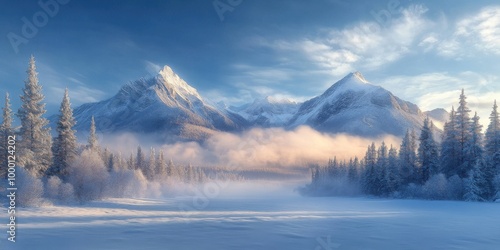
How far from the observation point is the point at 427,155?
5856cm

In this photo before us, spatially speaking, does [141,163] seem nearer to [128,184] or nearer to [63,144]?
[128,184]

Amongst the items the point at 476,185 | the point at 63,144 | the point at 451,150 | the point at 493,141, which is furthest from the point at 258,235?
the point at 451,150

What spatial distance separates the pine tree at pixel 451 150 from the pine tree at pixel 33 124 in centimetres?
6512

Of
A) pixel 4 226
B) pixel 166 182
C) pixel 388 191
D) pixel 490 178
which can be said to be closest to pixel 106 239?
pixel 4 226

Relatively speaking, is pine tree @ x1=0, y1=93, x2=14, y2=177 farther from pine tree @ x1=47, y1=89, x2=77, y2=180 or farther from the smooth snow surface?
the smooth snow surface

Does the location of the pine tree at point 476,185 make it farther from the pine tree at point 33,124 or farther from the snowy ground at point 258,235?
the pine tree at point 33,124

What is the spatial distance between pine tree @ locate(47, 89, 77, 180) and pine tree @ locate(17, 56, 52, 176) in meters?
4.08

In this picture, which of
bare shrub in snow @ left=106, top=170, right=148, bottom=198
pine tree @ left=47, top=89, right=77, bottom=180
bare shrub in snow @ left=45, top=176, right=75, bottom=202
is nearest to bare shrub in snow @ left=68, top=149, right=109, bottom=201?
pine tree @ left=47, top=89, right=77, bottom=180

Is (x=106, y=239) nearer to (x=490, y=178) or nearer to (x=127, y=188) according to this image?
(x=490, y=178)

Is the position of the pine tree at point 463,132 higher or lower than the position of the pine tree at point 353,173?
higher

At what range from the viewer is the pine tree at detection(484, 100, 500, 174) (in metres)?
48.2

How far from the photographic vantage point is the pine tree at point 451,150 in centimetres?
5431

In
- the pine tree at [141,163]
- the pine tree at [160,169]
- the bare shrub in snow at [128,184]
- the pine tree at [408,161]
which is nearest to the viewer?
the pine tree at [408,161]

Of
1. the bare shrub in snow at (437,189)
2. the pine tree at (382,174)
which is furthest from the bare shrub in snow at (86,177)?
the pine tree at (382,174)
